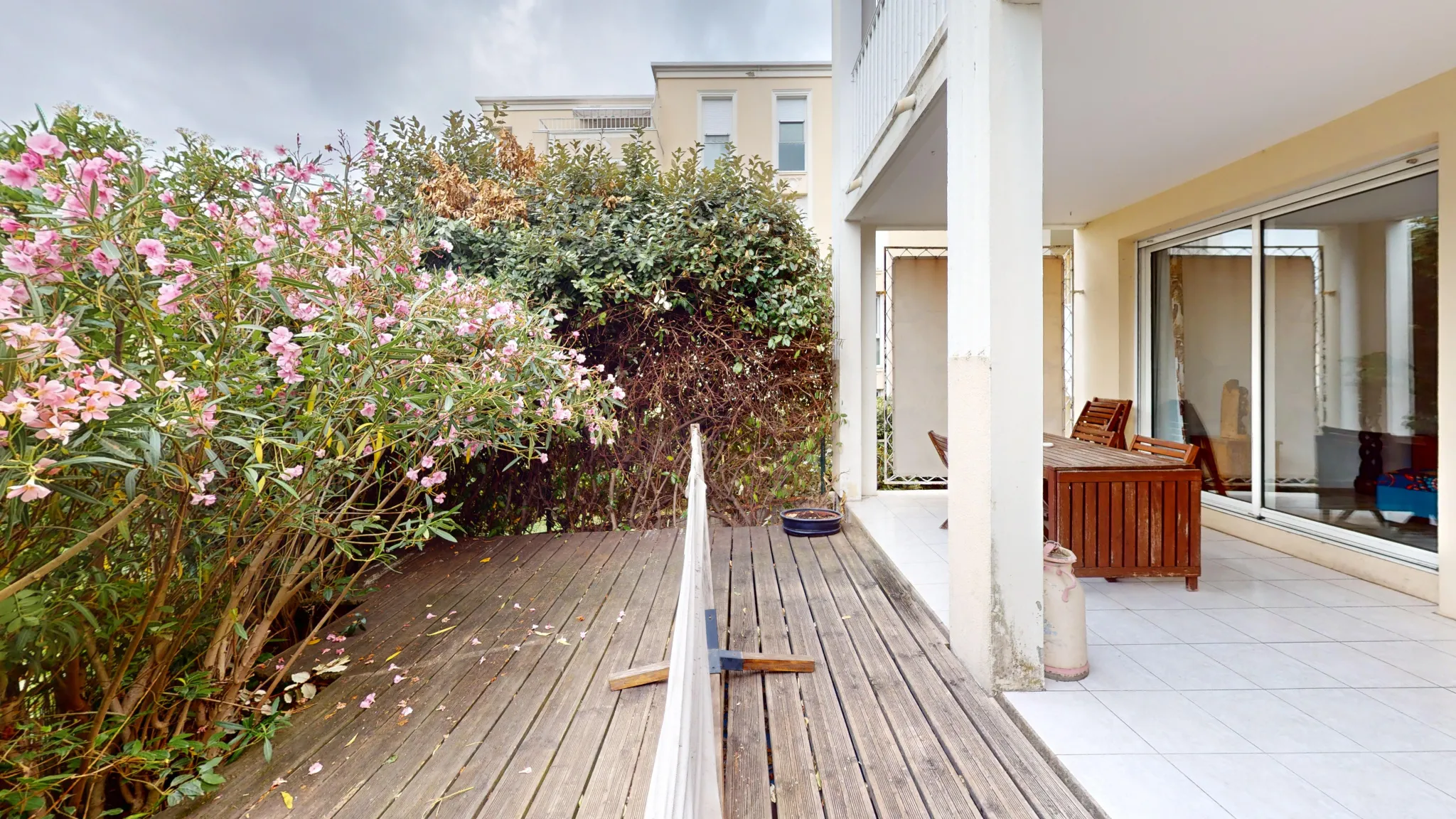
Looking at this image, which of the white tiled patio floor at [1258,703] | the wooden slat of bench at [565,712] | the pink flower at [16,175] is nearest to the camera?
the pink flower at [16,175]

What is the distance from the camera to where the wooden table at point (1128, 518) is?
3408 millimetres

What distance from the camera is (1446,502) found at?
9.94 ft

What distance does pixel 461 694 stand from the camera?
2502 mm

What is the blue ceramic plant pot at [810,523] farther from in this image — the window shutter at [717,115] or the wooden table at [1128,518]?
the window shutter at [717,115]

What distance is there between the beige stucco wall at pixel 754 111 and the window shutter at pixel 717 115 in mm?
118

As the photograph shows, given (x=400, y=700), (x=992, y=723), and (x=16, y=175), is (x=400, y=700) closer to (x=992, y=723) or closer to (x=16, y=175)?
(x=16, y=175)

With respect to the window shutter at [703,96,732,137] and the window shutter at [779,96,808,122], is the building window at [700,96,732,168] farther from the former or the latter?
the window shutter at [779,96,808,122]

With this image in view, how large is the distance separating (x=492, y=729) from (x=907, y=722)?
1.47 meters

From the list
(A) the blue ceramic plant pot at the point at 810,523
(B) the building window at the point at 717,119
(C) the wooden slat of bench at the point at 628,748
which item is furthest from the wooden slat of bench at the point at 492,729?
(B) the building window at the point at 717,119

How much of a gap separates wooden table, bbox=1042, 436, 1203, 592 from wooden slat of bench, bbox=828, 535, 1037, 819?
980 millimetres

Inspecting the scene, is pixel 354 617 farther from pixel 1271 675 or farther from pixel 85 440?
pixel 1271 675

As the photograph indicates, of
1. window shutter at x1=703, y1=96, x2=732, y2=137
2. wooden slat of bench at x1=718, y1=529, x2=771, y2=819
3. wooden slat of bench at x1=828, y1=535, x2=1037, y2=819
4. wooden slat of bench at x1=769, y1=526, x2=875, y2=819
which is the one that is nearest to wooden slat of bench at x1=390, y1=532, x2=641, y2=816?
wooden slat of bench at x1=718, y1=529, x2=771, y2=819

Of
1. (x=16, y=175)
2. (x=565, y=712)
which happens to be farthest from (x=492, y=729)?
(x=16, y=175)

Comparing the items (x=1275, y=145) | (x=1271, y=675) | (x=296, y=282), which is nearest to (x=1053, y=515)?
(x=1271, y=675)
